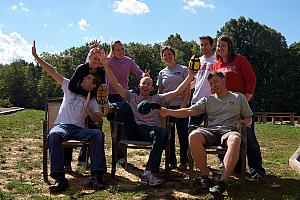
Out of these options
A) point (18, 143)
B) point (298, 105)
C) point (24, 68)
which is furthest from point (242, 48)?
point (18, 143)

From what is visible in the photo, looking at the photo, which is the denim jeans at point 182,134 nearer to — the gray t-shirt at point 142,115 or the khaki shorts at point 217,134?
the gray t-shirt at point 142,115

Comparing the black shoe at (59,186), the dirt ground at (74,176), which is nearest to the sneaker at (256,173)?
the dirt ground at (74,176)

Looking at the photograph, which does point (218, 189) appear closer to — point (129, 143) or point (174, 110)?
point (174, 110)

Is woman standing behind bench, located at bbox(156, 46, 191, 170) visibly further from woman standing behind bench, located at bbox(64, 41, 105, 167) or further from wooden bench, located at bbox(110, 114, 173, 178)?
woman standing behind bench, located at bbox(64, 41, 105, 167)

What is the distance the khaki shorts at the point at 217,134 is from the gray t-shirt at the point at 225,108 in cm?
10

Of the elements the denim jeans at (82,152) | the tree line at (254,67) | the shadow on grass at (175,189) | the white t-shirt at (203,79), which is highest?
the tree line at (254,67)

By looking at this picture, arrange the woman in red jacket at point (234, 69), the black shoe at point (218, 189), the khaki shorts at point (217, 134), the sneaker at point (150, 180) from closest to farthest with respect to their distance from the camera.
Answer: the black shoe at point (218, 189)
the khaki shorts at point (217, 134)
the sneaker at point (150, 180)
the woman in red jacket at point (234, 69)

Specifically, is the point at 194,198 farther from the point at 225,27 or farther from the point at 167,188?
the point at 225,27

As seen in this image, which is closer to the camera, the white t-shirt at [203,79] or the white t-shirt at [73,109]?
the white t-shirt at [73,109]

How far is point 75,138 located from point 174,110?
1293mm

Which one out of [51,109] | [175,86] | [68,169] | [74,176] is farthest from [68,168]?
[175,86]

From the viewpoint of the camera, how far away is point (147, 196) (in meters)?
4.71

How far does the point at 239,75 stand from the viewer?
5.50 m

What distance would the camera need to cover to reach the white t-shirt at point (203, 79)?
5.86 meters
